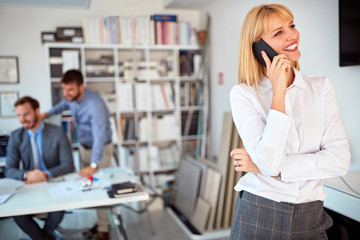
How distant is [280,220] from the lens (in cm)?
98

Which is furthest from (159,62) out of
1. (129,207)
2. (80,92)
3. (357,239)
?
(357,239)

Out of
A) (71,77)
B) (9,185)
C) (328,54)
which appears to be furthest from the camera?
(71,77)

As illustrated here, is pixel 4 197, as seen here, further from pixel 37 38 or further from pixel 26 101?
pixel 37 38

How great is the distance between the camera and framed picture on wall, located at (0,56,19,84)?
2.03 m

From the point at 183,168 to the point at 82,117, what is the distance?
126 cm

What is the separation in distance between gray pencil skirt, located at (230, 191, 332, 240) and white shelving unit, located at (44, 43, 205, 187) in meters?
2.66

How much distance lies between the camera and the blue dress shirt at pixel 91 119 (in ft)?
9.23

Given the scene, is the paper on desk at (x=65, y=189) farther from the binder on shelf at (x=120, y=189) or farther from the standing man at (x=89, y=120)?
the standing man at (x=89, y=120)

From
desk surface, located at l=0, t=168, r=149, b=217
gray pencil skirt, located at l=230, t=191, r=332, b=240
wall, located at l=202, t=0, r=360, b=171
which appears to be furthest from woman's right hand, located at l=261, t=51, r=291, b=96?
desk surface, located at l=0, t=168, r=149, b=217

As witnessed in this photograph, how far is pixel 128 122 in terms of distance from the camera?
385 cm

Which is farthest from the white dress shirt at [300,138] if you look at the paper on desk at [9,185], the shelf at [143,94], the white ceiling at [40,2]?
the shelf at [143,94]

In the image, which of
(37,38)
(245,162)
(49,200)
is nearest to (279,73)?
(245,162)

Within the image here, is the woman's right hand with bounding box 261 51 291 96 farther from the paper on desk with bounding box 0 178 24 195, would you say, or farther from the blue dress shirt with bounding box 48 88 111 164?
the blue dress shirt with bounding box 48 88 111 164

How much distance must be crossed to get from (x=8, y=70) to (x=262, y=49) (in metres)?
1.89
